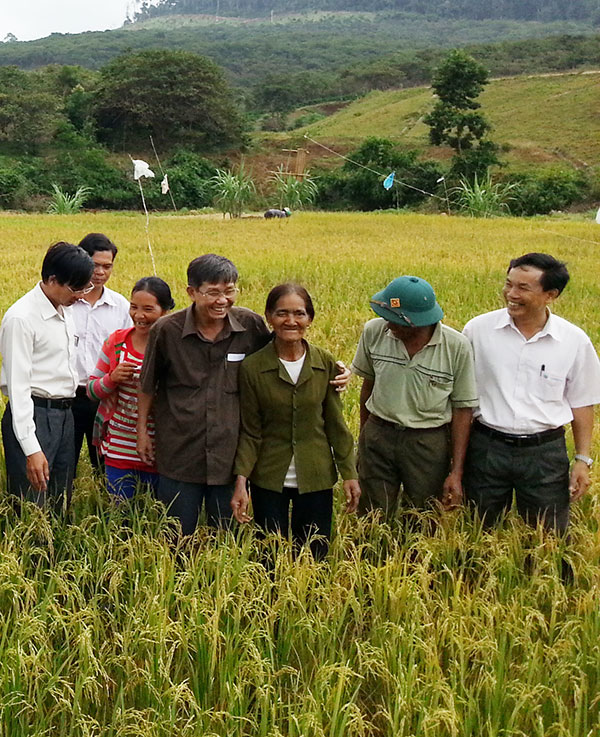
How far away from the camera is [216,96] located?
1457 inches

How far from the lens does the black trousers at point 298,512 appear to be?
3.17 metres

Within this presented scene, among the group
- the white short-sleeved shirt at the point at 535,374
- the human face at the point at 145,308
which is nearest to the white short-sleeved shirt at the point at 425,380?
the white short-sleeved shirt at the point at 535,374

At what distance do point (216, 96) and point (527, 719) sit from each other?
3754 centimetres

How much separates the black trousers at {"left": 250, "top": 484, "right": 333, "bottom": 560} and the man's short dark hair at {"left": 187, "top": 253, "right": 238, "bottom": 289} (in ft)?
2.80

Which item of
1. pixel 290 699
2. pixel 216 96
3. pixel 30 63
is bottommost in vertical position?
pixel 290 699

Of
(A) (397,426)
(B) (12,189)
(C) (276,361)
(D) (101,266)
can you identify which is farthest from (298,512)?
(B) (12,189)

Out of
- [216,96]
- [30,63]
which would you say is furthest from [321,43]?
[216,96]

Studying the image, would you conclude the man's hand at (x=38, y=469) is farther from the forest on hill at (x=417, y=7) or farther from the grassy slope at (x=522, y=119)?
the forest on hill at (x=417, y=7)

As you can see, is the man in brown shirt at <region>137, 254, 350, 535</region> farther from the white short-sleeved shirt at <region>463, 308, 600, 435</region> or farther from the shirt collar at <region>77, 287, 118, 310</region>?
the shirt collar at <region>77, 287, 118, 310</region>

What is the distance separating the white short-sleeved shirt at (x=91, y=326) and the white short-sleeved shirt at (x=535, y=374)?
175cm

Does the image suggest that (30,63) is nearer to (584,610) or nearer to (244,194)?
(244,194)

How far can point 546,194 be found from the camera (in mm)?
25859

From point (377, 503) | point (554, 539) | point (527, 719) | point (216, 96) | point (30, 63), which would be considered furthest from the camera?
point (30, 63)

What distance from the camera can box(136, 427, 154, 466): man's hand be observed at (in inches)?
125
